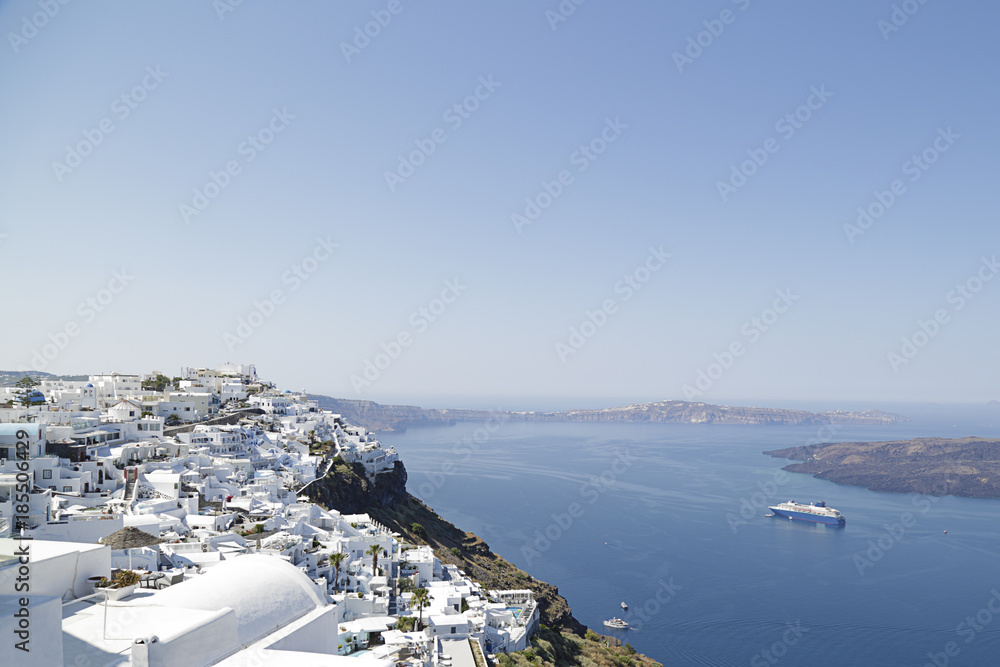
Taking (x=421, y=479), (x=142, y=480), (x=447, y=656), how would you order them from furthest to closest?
(x=421, y=479) → (x=142, y=480) → (x=447, y=656)

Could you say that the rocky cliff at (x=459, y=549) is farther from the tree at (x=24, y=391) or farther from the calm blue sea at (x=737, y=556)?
the tree at (x=24, y=391)

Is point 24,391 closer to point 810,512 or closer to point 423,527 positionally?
point 423,527

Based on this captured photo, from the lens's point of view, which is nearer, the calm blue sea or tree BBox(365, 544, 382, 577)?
tree BBox(365, 544, 382, 577)

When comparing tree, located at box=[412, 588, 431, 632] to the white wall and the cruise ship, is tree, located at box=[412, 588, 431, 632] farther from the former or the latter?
the cruise ship

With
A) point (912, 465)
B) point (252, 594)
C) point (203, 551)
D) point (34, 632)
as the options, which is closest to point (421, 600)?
point (203, 551)

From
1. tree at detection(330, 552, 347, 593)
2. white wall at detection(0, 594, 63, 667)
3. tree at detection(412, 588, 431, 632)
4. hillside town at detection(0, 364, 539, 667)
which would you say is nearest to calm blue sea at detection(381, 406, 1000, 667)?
hillside town at detection(0, 364, 539, 667)

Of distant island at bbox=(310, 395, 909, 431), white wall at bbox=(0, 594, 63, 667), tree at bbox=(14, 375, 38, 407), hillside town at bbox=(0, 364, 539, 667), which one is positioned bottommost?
distant island at bbox=(310, 395, 909, 431)

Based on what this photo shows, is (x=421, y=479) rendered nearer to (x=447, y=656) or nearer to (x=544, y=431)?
(x=447, y=656)

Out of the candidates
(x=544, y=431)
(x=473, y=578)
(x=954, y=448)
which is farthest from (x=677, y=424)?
(x=473, y=578)
